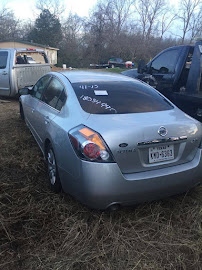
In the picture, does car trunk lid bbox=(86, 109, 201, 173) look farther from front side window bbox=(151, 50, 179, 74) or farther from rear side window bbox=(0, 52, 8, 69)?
rear side window bbox=(0, 52, 8, 69)

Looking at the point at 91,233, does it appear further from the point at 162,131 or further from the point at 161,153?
the point at 162,131

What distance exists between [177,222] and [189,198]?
52cm

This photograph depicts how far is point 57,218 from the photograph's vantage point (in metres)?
2.51

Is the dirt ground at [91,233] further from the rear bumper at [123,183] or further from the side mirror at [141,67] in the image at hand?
the side mirror at [141,67]

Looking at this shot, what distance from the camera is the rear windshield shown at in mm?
2680

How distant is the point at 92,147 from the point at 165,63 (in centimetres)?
472

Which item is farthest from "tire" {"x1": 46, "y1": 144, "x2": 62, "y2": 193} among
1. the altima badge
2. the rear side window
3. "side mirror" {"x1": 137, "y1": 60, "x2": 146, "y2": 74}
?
the rear side window

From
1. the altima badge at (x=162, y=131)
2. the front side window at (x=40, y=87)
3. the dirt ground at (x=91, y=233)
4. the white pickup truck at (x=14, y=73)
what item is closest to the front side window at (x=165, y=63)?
the front side window at (x=40, y=87)

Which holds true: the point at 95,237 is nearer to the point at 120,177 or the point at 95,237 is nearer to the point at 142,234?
the point at 142,234

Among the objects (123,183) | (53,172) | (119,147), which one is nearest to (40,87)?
(53,172)

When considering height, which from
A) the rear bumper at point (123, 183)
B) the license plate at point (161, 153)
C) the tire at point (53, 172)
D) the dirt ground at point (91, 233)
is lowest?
the dirt ground at point (91, 233)

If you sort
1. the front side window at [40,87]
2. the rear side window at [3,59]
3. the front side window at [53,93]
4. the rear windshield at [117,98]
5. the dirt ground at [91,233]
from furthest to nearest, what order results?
the rear side window at [3,59]
the front side window at [40,87]
the front side window at [53,93]
the rear windshield at [117,98]
the dirt ground at [91,233]

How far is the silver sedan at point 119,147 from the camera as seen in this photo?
2182 mm

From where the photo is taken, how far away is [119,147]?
2.17 metres
